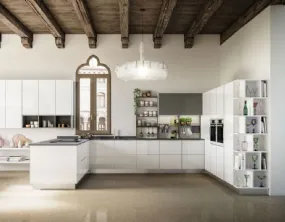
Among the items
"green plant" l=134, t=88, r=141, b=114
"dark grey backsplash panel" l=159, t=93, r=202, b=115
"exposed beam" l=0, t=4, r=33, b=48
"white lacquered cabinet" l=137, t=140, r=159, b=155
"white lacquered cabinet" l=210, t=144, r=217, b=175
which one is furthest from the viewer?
"green plant" l=134, t=88, r=141, b=114

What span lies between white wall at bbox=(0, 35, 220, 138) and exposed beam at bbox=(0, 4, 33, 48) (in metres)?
0.24

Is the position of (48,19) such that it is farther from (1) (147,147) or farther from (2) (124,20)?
(1) (147,147)

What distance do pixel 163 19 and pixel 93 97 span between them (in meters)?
3.04

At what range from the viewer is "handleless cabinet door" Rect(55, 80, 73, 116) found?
9164mm

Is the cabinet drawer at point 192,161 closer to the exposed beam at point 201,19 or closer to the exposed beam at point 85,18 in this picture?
the exposed beam at point 201,19

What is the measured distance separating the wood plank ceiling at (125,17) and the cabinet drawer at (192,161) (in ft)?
9.59

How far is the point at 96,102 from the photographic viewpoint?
9609 millimetres

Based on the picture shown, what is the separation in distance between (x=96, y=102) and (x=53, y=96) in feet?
3.71

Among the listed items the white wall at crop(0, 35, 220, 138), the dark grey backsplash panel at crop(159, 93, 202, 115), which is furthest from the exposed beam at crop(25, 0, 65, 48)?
the dark grey backsplash panel at crop(159, 93, 202, 115)

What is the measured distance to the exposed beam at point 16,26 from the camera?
737cm

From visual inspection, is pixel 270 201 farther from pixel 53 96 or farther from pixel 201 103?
pixel 53 96

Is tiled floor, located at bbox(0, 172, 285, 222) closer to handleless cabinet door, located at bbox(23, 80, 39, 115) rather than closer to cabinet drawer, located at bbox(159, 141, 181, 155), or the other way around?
cabinet drawer, located at bbox(159, 141, 181, 155)

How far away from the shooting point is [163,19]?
766cm

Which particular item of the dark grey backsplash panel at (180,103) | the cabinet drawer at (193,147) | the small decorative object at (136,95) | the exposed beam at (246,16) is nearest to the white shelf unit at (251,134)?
the exposed beam at (246,16)
